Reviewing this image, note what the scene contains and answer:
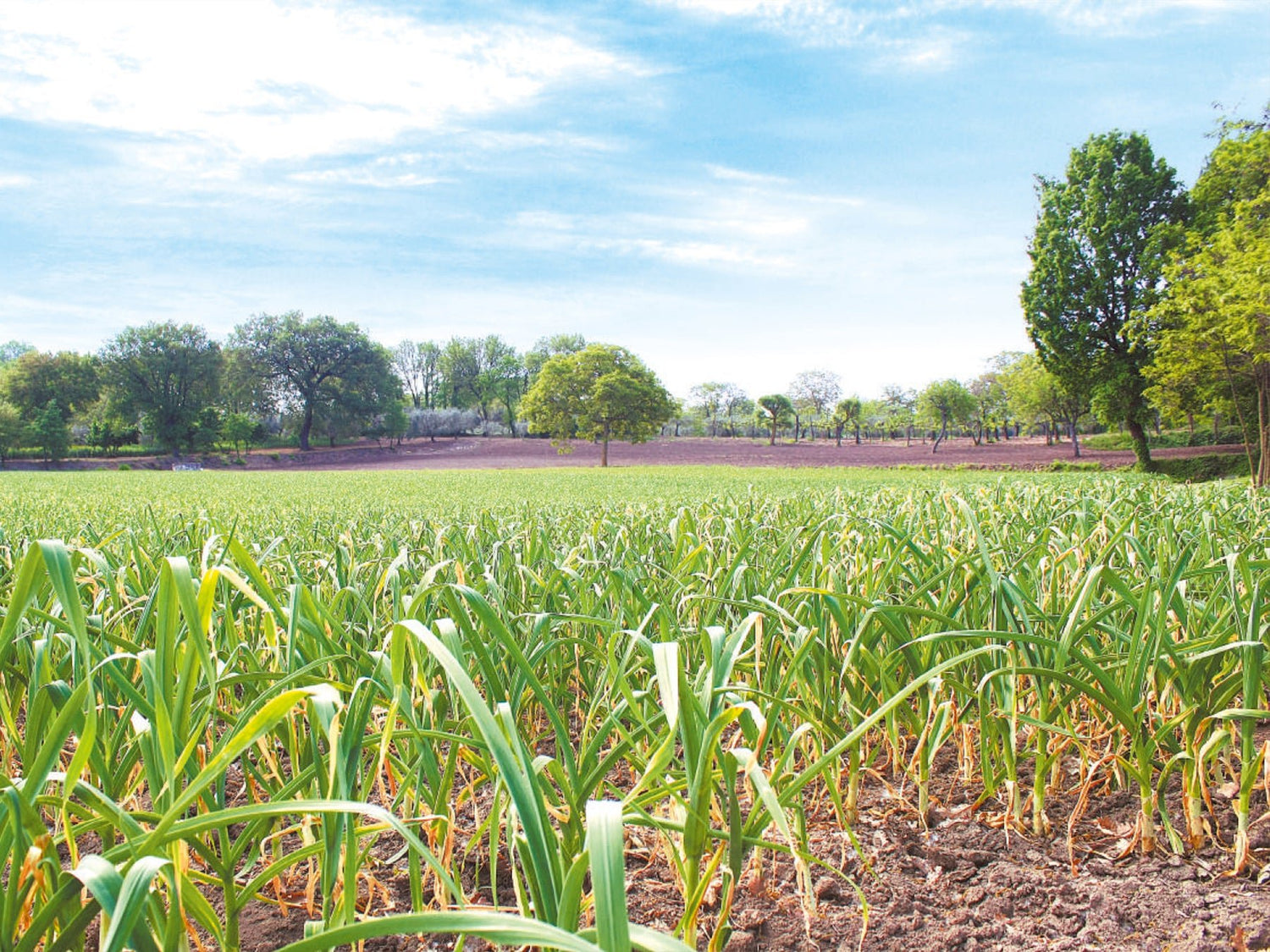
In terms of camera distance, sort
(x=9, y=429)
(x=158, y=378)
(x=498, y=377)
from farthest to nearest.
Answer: (x=498, y=377), (x=158, y=378), (x=9, y=429)

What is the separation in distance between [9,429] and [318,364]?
24.4 m

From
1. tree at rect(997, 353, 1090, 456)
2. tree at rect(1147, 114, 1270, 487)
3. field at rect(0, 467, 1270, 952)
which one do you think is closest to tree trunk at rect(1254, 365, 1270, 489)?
tree at rect(1147, 114, 1270, 487)

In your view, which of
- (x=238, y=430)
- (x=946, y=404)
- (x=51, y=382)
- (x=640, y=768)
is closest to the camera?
(x=640, y=768)

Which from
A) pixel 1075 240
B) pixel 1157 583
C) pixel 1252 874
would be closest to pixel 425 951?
pixel 1252 874

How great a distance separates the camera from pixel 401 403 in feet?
246

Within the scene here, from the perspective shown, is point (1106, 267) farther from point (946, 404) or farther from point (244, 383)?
point (244, 383)

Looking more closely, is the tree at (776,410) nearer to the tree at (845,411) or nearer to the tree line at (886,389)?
the tree line at (886,389)

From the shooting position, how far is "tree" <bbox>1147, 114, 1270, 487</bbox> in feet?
57.3

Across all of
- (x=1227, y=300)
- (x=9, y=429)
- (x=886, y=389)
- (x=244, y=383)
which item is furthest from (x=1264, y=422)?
(x=886, y=389)

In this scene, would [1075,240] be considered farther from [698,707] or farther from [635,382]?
[698,707]

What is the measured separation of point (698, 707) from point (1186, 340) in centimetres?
2595

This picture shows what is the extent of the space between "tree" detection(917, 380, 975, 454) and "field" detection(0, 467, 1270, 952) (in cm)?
7212

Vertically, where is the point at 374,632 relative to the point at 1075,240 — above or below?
below

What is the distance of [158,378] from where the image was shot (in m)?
62.9
